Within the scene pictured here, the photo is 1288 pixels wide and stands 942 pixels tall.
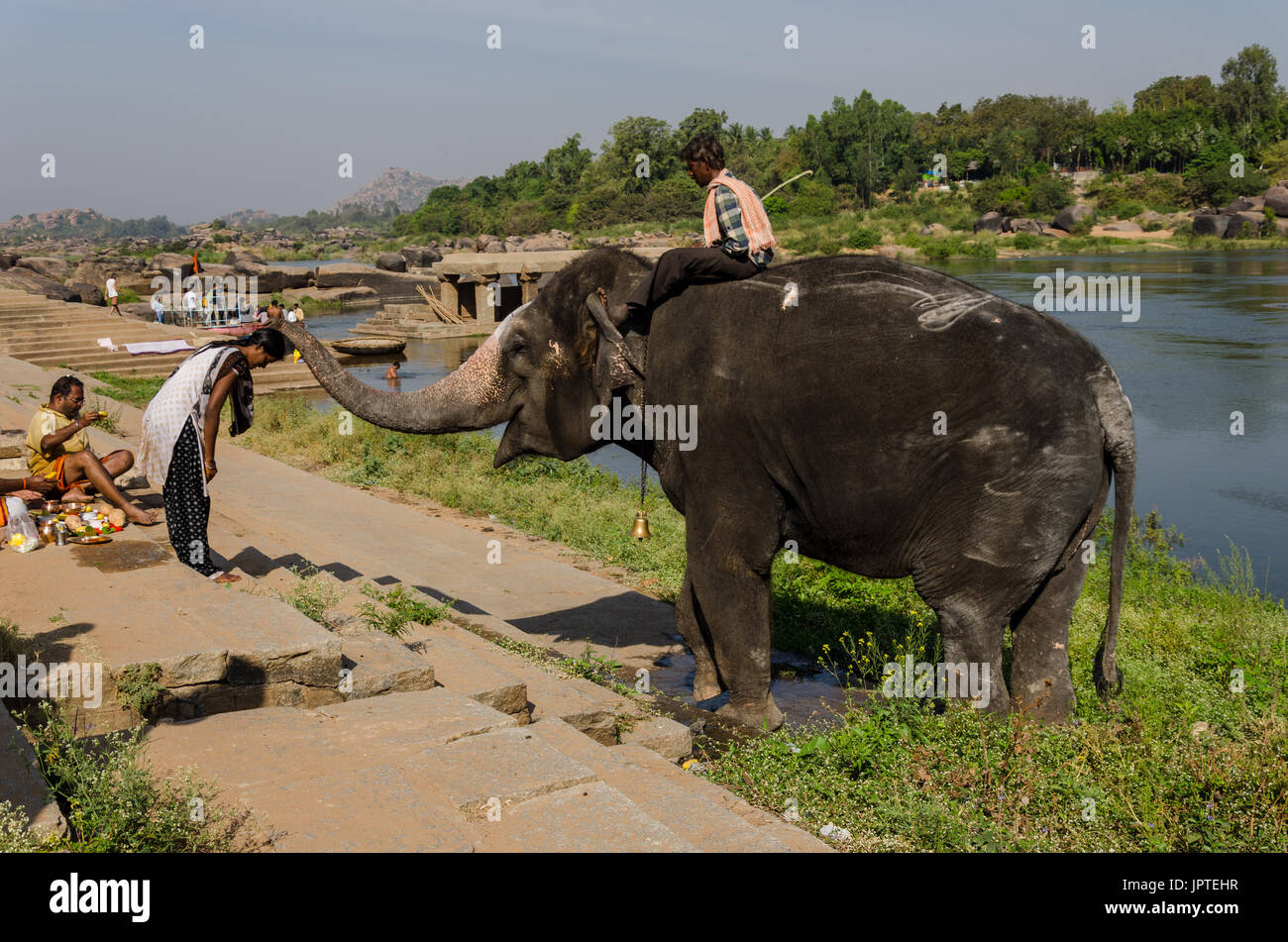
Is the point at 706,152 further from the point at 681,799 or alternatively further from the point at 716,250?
the point at 681,799

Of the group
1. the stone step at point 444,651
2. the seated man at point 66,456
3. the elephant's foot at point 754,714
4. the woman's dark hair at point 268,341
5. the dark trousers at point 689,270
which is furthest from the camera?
the seated man at point 66,456

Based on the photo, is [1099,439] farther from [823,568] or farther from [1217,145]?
[1217,145]

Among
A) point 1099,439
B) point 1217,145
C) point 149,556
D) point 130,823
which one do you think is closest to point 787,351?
point 1099,439

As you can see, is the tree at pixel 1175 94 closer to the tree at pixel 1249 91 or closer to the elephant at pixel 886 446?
the tree at pixel 1249 91

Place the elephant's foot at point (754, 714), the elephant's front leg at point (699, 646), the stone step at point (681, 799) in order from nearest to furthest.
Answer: the stone step at point (681, 799), the elephant's foot at point (754, 714), the elephant's front leg at point (699, 646)

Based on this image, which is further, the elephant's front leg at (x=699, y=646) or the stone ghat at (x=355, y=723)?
the elephant's front leg at (x=699, y=646)

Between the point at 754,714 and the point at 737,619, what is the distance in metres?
0.52

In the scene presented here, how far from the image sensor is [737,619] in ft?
19.1

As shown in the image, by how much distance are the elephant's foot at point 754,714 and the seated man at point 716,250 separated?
2.14 m

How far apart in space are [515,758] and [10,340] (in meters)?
24.4

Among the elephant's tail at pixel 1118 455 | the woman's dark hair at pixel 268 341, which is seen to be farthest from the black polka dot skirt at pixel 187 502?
the elephant's tail at pixel 1118 455

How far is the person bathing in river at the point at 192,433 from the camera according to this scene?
701 centimetres

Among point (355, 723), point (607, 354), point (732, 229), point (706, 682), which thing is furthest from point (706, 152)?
point (355, 723)

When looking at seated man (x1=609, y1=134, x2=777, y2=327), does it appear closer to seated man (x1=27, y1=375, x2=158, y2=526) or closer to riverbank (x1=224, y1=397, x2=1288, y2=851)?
riverbank (x1=224, y1=397, x2=1288, y2=851)
